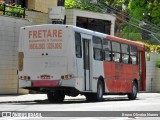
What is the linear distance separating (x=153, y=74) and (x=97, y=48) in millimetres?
21737

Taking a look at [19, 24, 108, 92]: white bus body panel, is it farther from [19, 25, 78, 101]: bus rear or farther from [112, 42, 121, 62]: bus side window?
[112, 42, 121, 62]: bus side window

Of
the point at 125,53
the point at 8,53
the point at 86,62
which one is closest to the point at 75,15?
the point at 8,53

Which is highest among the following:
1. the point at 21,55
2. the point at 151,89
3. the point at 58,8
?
the point at 58,8

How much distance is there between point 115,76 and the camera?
28266 millimetres

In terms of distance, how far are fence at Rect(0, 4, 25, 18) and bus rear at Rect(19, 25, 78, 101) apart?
6266 mm

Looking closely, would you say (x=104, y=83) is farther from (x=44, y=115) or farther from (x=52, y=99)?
(x=44, y=115)

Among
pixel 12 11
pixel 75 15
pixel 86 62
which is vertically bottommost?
pixel 86 62

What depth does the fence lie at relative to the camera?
99.9 ft

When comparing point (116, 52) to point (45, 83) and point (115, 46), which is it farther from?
point (45, 83)

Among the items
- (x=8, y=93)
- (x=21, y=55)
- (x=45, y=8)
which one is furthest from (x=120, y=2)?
(x=21, y=55)

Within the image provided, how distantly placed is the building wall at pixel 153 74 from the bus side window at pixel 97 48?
791 inches

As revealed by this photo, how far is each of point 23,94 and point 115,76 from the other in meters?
6.02

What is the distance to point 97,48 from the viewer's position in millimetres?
26234

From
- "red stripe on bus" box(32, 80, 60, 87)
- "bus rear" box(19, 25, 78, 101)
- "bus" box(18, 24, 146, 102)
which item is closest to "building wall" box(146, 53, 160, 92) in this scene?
"bus" box(18, 24, 146, 102)
